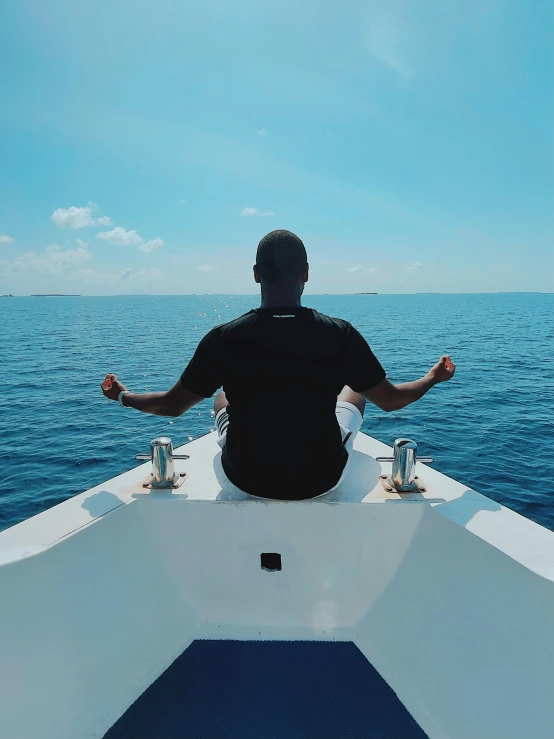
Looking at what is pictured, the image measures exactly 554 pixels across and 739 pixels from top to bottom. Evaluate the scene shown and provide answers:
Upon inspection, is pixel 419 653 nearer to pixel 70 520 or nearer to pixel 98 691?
pixel 98 691

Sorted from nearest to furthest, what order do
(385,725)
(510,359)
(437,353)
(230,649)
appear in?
(385,725) < (230,649) < (510,359) < (437,353)

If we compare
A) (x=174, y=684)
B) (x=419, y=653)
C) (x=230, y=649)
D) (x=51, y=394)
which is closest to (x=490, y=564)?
(x=419, y=653)

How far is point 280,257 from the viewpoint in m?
2.13

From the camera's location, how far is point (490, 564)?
6.30 feet

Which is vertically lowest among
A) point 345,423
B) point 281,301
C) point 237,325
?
point 345,423

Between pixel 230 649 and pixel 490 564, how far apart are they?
1.44 metres

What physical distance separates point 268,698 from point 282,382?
152 cm

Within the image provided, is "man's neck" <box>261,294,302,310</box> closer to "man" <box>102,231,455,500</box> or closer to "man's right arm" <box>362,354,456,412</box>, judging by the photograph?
"man" <box>102,231,455,500</box>

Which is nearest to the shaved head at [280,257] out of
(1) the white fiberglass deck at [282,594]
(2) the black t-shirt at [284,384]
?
(2) the black t-shirt at [284,384]

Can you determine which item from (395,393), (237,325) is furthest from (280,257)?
(395,393)

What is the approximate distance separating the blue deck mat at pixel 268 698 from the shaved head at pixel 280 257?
200cm

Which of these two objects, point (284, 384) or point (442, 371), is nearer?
point (284, 384)

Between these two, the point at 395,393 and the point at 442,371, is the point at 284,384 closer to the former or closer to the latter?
the point at 395,393

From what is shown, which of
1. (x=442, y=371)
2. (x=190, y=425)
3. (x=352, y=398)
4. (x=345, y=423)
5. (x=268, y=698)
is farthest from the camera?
(x=190, y=425)
